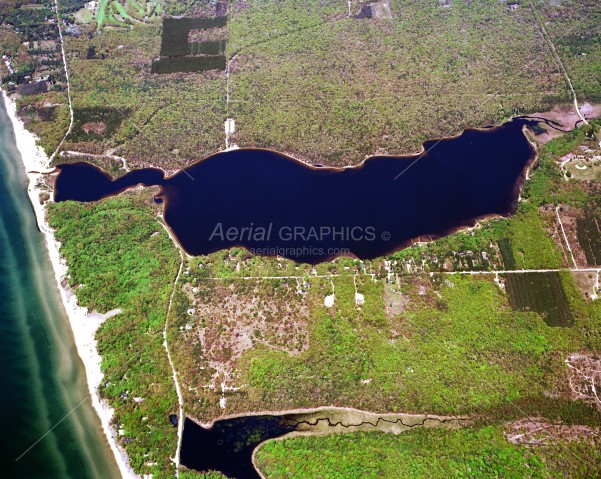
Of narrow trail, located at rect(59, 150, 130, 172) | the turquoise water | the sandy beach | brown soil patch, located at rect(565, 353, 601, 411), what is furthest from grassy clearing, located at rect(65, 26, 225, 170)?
brown soil patch, located at rect(565, 353, 601, 411)

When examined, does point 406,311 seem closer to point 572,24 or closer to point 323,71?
point 323,71

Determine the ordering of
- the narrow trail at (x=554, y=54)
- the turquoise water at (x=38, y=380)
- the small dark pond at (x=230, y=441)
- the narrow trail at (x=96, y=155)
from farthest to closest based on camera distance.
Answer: the narrow trail at (x=554, y=54) < the narrow trail at (x=96, y=155) < the turquoise water at (x=38, y=380) < the small dark pond at (x=230, y=441)

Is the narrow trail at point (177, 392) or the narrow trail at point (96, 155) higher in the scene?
the narrow trail at point (96, 155)

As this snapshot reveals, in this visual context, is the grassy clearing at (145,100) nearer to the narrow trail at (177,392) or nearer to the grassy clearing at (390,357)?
the narrow trail at (177,392)

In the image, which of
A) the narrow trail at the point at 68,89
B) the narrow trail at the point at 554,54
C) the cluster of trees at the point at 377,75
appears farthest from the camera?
the narrow trail at the point at 554,54

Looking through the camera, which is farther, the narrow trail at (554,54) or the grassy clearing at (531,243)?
the narrow trail at (554,54)

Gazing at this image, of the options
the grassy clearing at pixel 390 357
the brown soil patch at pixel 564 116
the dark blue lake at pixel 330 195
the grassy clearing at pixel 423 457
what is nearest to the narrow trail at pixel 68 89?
the dark blue lake at pixel 330 195

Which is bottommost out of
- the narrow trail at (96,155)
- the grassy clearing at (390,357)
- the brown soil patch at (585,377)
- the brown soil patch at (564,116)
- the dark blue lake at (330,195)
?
the brown soil patch at (585,377)

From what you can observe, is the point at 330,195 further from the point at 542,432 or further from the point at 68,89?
the point at 68,89
